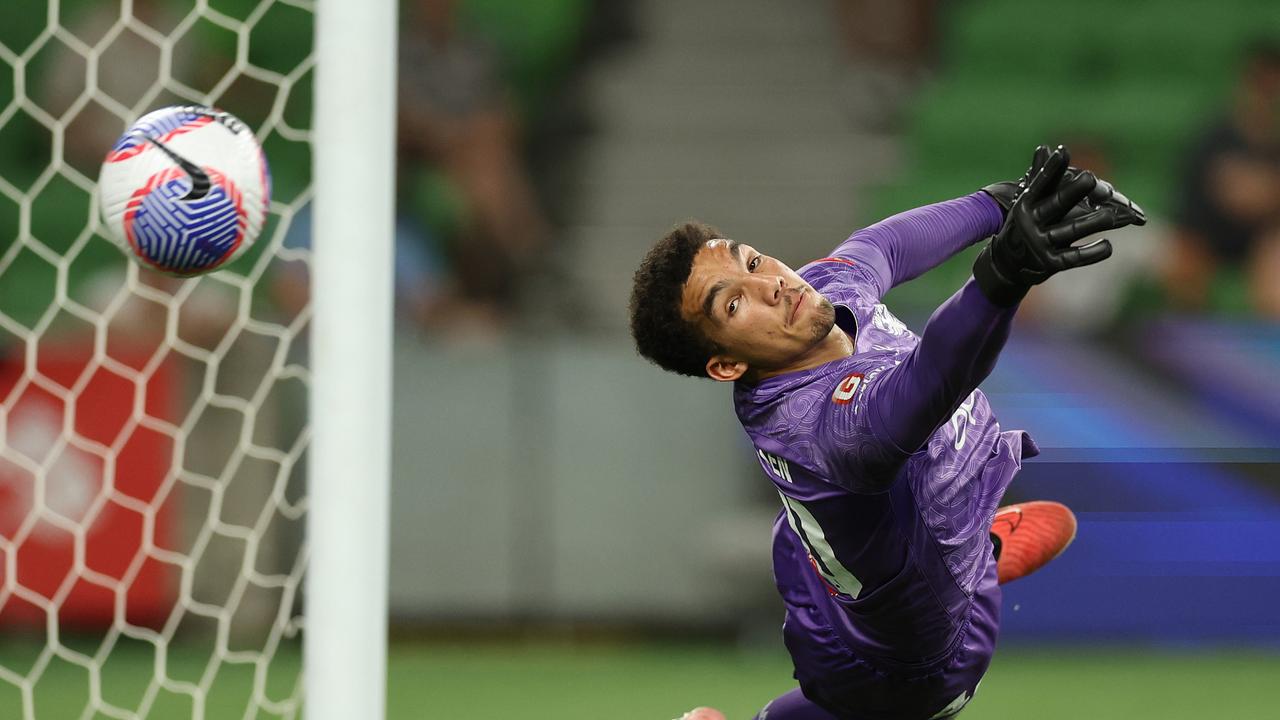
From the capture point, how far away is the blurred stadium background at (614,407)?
610cm

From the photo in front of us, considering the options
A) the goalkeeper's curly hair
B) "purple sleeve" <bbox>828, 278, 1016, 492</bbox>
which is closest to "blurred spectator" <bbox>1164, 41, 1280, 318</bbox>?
the goalkeeper's curly hair

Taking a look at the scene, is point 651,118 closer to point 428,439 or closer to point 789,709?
point 428,439

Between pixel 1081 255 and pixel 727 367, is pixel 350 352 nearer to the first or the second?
pixel 727 367

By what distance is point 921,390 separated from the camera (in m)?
2.61

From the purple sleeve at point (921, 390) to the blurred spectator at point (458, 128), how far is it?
16.9ft

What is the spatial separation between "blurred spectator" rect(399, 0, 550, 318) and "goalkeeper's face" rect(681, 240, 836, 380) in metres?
4.73

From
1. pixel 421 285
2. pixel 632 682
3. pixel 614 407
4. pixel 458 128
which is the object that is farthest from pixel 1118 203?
pixel 458 128

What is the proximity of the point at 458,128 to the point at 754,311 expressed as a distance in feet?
17.3

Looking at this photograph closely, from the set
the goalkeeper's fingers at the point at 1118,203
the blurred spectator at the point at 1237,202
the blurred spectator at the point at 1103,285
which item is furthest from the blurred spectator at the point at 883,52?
the goalkeeper's fingers at the point at 1118,203

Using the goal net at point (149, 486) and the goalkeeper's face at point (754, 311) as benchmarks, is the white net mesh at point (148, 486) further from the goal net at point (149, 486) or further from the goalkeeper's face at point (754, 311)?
the goalkeeper's face at point (754, 311)

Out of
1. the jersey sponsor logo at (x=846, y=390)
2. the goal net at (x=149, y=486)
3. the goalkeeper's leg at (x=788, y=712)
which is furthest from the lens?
the goal net at (x=149, y=486)

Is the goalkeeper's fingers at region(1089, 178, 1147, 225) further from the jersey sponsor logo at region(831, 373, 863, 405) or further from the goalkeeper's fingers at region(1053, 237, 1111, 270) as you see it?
the jersey sponsor logo at region(831, 373, 863, 405)

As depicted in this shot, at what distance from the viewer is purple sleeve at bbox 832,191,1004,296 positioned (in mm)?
3572

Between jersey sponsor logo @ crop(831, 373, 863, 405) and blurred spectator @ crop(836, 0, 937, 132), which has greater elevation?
blurred spectator @ crop(836, 0, 937, 132)
